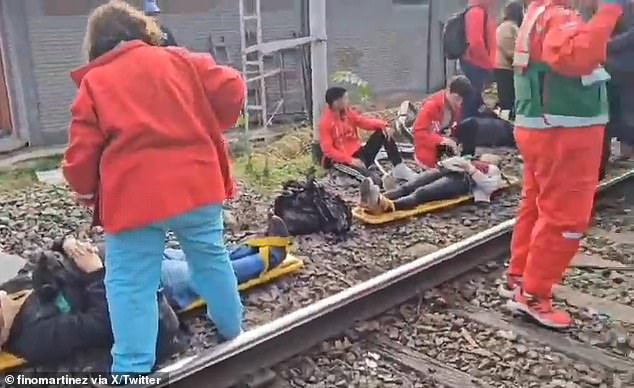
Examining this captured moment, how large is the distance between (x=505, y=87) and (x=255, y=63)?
2942 millimetres

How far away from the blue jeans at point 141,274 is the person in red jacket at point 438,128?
375 cm

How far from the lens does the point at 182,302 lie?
3727 millimetres

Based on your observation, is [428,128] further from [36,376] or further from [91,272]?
[36,376]

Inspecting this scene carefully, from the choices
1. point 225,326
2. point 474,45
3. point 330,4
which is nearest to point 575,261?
point 225,326

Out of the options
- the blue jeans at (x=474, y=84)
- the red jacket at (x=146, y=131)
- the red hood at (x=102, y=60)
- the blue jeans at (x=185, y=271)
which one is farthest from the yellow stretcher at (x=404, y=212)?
the red hood at (x=102, y=60)

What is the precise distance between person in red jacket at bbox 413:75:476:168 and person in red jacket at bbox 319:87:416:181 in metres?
0.24

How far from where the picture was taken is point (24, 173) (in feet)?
24.6

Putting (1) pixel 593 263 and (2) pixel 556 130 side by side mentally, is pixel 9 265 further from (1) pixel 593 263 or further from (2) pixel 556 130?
(1) pixel 593 263

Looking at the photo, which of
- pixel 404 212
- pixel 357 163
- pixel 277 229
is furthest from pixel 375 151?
pixel 277 229

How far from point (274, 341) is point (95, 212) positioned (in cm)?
97

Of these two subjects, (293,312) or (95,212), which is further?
(293,312)

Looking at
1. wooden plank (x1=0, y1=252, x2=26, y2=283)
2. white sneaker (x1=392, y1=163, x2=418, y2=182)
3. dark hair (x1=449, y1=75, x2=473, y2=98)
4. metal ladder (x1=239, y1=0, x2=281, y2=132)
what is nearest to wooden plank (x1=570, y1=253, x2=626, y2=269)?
white sneaker (x1=392, y1=163, x2=418, y2=182)

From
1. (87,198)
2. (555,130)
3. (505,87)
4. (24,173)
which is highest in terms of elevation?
(555,130)

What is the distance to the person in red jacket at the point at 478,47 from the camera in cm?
814
